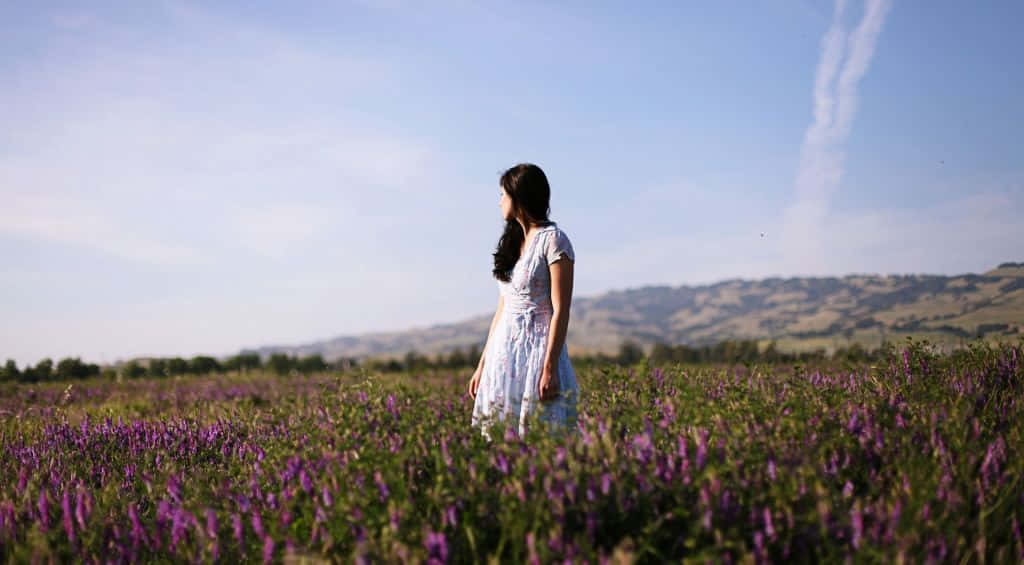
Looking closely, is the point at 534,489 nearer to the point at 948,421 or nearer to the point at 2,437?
the point at 948,421

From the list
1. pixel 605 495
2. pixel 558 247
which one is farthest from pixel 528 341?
pixel 605 495

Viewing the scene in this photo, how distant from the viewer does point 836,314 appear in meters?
64.5

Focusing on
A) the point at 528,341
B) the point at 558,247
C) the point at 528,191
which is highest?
the point at 528,191

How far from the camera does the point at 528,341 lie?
15.3 feet

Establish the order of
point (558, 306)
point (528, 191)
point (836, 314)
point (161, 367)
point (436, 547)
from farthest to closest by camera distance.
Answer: point (836, 314) → point (161, 367) → point (528, 191) → point (558, 306) → point (436, 547)

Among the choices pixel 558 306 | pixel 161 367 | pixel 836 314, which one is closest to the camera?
pixel 558 306

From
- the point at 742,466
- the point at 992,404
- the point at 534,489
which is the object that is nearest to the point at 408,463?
the point at 534,489

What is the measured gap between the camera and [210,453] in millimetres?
5512

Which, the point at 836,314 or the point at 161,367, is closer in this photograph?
the point at 161,367

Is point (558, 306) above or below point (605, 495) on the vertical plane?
above

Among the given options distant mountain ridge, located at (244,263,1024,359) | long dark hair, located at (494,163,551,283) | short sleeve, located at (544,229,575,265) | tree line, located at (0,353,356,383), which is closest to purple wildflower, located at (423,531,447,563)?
short sleeve, located at (544,229,575,265)

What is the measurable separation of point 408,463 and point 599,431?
2.94 ft

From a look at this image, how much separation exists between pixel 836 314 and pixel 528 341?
67.1 m

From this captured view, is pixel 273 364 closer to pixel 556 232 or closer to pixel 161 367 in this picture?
pixel 161 367
